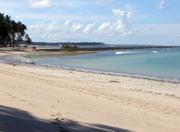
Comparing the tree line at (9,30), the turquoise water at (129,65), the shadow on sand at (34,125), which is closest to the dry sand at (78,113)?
the shadow on sand at (34,125)

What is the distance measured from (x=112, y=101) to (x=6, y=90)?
3.39 metres

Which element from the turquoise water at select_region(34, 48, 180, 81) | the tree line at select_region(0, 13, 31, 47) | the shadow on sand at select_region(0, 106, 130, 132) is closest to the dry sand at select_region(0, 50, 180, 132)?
the shadow on sand at select_region(0, 106, 130, 132)

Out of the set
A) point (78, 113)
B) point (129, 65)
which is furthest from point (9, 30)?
point (78, 113)

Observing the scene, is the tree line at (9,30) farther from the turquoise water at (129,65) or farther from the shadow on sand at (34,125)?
the shadow on sand at (34,125)

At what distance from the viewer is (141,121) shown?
10.9 m

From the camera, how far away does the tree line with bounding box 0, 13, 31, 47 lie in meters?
98.2

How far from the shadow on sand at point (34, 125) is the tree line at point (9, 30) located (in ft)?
291

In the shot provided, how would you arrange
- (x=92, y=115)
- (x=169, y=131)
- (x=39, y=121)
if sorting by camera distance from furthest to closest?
(x=92, y=115) → (x=169, y=131) → (x=39, y=121)

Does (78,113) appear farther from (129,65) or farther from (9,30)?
(9,30)

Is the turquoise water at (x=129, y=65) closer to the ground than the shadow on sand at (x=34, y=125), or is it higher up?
closer to the ground

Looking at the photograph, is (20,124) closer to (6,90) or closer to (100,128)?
(100,128)

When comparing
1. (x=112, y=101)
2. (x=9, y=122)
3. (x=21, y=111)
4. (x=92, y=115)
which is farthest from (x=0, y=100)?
(x=112, y=101)

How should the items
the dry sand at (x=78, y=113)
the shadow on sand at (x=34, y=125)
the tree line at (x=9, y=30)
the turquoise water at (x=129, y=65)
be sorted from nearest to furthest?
1. the shadow on sand at (x=34, y=125)
2. the dry sand at (x=78, y=113)
3. the turquoise water at (x=129, y=65)
4. the tree line at (x=9, y=30)

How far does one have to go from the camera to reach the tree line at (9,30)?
98.2 meters
